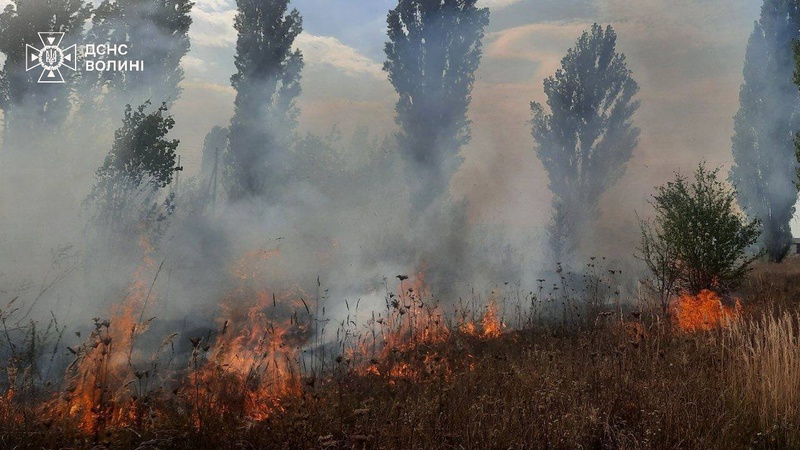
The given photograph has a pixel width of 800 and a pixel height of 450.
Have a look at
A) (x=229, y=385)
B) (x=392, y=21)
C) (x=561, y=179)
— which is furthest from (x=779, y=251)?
(x=229, y=385)

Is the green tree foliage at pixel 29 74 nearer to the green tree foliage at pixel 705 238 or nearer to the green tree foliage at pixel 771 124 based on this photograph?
the green tree foliage at pixel 705 238

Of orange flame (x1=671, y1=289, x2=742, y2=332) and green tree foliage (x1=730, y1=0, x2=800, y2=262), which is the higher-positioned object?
green tree foliage (x1=730, y1=0, x2=800, y2=262)

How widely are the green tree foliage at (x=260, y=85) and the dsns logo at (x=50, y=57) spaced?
21.9 ft

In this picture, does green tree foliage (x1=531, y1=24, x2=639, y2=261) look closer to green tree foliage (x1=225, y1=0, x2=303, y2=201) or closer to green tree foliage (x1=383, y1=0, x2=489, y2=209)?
green tree foliage (x1=383, y1=0, x2=489, y2=209)

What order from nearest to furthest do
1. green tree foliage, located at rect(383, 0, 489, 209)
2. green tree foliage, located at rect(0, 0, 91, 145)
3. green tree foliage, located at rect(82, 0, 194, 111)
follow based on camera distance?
1. green tree foliage, located at rect(0, 0, 91, 145)
2. green tree foliage, located at rect(82, 0, 194, 111)
3. green tree foliage, located at rect(383, 0, 489, 209)

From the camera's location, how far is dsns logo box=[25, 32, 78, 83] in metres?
13.5

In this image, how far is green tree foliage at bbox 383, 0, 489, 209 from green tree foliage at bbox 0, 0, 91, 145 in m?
10.7

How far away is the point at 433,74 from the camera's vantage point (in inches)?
744

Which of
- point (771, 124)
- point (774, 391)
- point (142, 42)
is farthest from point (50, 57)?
point (771, 124)

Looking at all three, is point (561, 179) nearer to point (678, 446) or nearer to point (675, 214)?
point (675, 214)

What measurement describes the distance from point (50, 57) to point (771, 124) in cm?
2623

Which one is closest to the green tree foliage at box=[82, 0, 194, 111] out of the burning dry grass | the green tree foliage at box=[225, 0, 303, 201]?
the green tree foliage at box=[225, 0, 303, 201]

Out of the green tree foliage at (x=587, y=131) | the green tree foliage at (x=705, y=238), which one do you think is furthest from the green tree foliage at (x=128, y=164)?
the green tree foliage at (x=587, y=131)

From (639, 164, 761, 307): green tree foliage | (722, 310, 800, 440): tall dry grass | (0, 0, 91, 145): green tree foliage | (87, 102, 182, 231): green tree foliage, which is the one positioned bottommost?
(722, 310, 800, 440): tall dry grass
